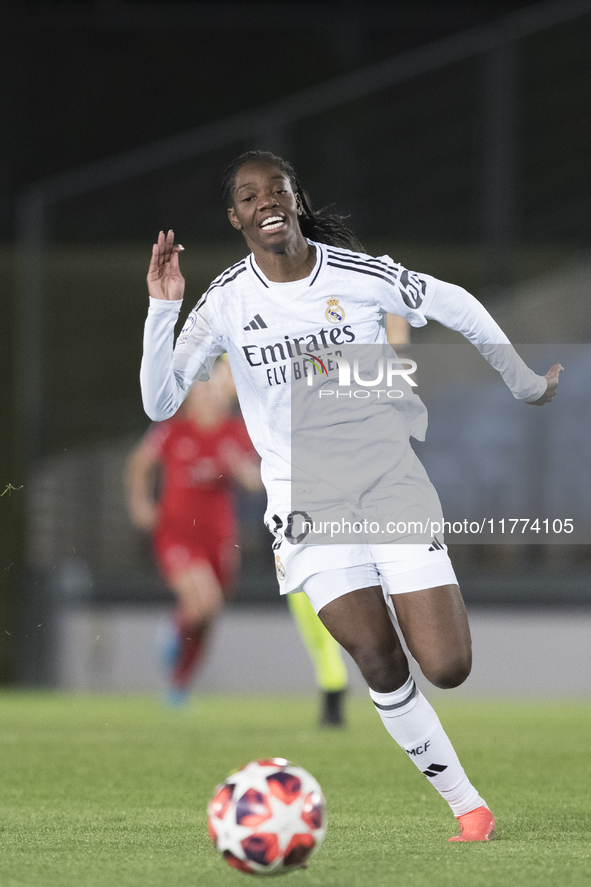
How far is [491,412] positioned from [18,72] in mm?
6881

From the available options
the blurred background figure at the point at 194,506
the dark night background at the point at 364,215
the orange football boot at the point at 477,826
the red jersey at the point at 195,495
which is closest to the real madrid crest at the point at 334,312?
the orange football boot at the point at 477,826

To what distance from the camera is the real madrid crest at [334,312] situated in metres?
3.94

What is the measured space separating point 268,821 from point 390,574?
0.86 m

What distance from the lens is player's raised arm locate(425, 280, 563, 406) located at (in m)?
4.00

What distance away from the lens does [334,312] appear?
3.95 m

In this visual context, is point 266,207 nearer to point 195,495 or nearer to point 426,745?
point 426,745

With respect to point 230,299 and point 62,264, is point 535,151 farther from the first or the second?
point 230,299

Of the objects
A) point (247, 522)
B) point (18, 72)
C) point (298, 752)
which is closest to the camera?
point (298, 752)

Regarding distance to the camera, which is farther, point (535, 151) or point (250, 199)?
point (535, 151)

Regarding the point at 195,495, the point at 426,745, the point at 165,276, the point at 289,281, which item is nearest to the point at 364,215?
the point at 195,495

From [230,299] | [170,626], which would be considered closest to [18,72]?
[170,626]

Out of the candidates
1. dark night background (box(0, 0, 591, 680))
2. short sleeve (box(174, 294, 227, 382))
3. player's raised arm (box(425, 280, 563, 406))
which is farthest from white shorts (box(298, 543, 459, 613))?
dark night background (box(0, 0, 591, 680))

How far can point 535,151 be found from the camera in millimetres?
10898

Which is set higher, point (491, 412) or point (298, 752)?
point (491, 412)
